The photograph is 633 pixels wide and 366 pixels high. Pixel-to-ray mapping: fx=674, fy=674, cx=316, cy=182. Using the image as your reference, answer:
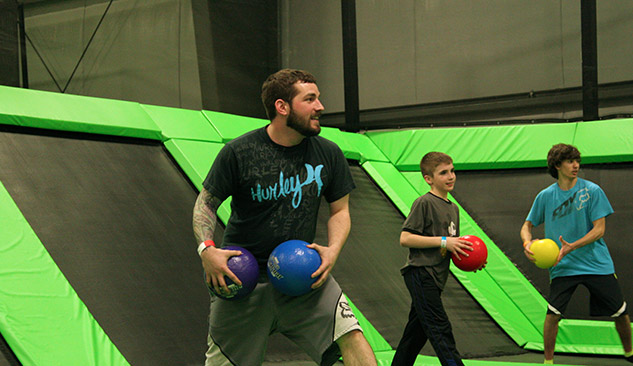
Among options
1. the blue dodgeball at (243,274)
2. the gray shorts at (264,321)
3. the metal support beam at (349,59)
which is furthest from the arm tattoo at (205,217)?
the metal support beam at (349,59)

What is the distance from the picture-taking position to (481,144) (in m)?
7.71

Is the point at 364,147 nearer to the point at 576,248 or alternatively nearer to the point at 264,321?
the point at 576,248

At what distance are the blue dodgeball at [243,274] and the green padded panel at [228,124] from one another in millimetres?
3616

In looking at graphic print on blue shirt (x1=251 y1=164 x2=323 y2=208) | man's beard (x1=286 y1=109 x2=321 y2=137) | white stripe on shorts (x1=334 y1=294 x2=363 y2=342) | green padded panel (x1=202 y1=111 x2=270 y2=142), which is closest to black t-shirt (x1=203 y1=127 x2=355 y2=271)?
graphic print on blue shirt (x1=251 y1=164 x2=323 y2=208)

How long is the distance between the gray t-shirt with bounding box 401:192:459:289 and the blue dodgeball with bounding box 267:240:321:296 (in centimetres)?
141

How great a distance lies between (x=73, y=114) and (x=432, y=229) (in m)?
3.08

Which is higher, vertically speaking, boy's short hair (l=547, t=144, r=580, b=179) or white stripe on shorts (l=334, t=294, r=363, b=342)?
boy's short hair (l=547, t=144, r=580, b=179)

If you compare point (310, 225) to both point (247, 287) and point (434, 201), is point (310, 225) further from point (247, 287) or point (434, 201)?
point (434, 201)

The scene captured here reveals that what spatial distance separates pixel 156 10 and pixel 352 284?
388cm

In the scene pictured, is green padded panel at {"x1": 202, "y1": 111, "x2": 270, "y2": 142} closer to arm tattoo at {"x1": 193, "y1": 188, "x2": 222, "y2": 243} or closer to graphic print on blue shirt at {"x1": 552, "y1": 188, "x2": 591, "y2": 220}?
graphic print on blue shirt at {"x1": 552, "y1": 188, "x2": 591, "y2": 220}

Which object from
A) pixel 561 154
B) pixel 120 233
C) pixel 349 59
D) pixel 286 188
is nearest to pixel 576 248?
pixel 561 154

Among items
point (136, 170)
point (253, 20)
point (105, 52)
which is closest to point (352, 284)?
point (136, 170)

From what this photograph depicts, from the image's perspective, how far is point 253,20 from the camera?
892 centimetres

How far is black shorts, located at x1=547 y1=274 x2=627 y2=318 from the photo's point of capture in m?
4.95
